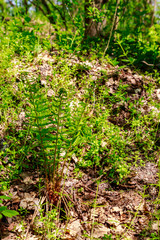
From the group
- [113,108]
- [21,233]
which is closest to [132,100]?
[113,108]

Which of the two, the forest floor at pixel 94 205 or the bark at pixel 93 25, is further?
the bark at pixel 93 25

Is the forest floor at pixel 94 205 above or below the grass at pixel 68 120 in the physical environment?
below

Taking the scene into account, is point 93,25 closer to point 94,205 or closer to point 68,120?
point 68,120

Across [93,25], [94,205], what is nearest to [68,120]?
[94,205]

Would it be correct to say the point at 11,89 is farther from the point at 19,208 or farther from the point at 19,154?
the point at 19,208

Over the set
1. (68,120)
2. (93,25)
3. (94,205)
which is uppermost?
(93,25)

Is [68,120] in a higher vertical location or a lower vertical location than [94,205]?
higher

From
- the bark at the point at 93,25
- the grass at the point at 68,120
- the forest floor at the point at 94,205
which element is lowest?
the forest floor at the point at 94,205

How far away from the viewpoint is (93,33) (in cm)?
396

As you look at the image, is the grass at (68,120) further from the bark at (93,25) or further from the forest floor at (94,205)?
the bark at (93,25)

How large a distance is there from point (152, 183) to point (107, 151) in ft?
2.29

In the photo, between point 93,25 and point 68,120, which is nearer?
point 68,120

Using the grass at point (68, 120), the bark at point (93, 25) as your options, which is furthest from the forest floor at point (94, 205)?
the bark at point (93, 25)

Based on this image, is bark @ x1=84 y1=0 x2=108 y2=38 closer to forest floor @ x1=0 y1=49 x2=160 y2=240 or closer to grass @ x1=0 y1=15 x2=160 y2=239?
grass @ x1=0 y1=15 x2=160 y2=239
